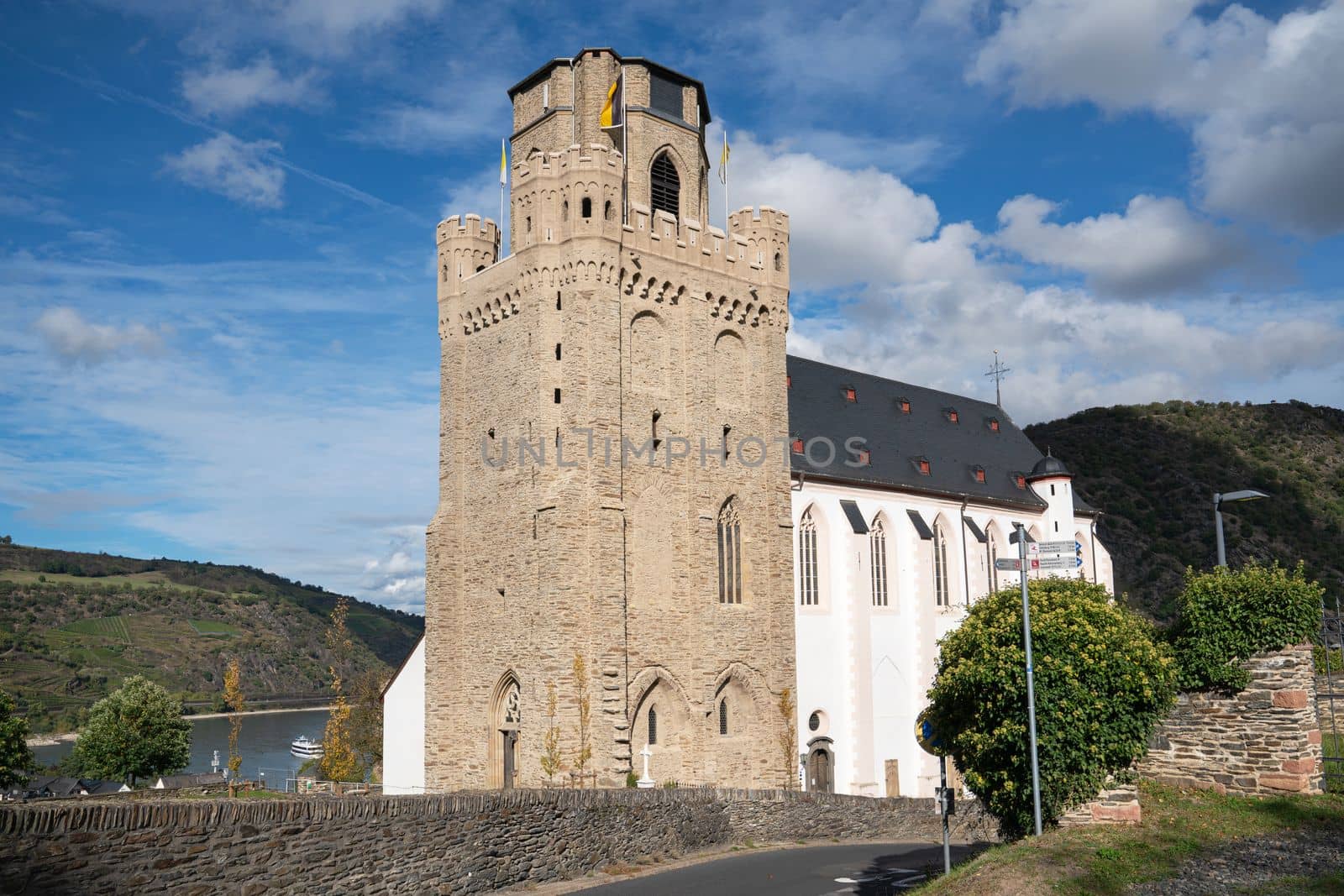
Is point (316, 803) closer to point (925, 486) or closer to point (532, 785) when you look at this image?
point (532, 785)

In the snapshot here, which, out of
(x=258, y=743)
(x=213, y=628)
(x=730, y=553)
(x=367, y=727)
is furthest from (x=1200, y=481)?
(x=213, y=628)

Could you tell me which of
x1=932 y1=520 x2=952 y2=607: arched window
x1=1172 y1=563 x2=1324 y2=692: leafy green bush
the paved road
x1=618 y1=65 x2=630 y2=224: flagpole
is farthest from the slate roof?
x1=1172 y1=563 x2=1324 y2=692: leafy green bush

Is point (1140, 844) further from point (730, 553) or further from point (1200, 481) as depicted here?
point (1200, 481)

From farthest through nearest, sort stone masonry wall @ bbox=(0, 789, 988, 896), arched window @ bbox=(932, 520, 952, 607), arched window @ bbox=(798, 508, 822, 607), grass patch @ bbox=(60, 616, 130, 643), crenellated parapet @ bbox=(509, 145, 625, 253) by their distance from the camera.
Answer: grass patch @ bbox=(60, 616, 130, 643) → arched window @ bbox=(932, 520, 952, 607) → arched window @ bbox=(798, 508, 822, 607) → crenellated parapet @ bbox=(509, 145, 625, 253) → stone masonry wall @ bbox=(0, 789, 988, 896)

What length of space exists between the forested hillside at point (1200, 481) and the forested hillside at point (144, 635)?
6681 cm

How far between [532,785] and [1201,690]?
640 inches

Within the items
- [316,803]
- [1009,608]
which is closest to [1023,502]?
[1009,608]

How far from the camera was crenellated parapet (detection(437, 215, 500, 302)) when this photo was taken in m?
33.6

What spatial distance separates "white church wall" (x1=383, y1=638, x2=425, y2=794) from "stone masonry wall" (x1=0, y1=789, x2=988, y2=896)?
40.8 ft

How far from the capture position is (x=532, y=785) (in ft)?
90.8

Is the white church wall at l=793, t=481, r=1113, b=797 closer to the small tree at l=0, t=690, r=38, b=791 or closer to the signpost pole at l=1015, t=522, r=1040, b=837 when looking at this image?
the signpost pole at l=1015, t=522, r=1040, b=837

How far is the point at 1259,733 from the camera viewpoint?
711 inches

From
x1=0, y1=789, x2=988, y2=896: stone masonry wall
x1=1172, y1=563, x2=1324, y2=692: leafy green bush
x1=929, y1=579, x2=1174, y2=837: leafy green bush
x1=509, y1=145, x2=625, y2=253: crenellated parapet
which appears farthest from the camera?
x1=509, y1=145, x2=625, y2=253: crenellated parapet

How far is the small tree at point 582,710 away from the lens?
26.9 metres
